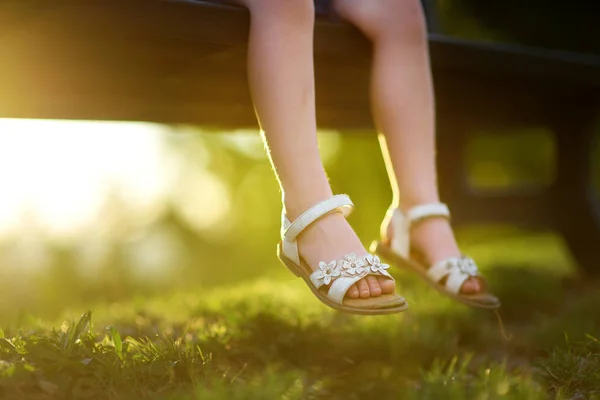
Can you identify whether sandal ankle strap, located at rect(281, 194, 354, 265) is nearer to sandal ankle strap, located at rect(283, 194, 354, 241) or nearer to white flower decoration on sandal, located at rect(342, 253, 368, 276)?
sandal ankle strap, located at rect(283, 194, 354, 241)

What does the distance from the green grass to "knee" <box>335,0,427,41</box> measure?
0.84m

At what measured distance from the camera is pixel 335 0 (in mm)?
1987

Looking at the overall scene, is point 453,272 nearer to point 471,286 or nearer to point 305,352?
point 471,286

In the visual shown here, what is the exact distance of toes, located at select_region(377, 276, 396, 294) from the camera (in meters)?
1.50

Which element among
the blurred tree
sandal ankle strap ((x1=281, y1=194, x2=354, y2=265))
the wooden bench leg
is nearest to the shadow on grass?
sandal ankle strap ((x1=281, y1=194, x2=354, y2=265))

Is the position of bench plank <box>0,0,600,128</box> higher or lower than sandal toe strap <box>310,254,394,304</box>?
higher

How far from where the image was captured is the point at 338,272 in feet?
4.82

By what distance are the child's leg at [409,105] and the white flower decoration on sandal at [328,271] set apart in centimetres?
41

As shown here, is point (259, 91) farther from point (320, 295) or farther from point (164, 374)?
point (164, 374)

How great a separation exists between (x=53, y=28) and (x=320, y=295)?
895 millimetres

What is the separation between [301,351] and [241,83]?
876 mm

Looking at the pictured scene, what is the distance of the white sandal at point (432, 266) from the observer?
173 centimetres

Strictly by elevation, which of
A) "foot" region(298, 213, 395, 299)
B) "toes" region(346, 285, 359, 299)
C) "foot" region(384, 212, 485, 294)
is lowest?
"foot" region(384, 212, 485, 294)

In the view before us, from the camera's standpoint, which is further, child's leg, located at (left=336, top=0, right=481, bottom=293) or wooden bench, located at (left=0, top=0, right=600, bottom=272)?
child's leg, located at (left=336, top=0, right=481, bottom=293)
